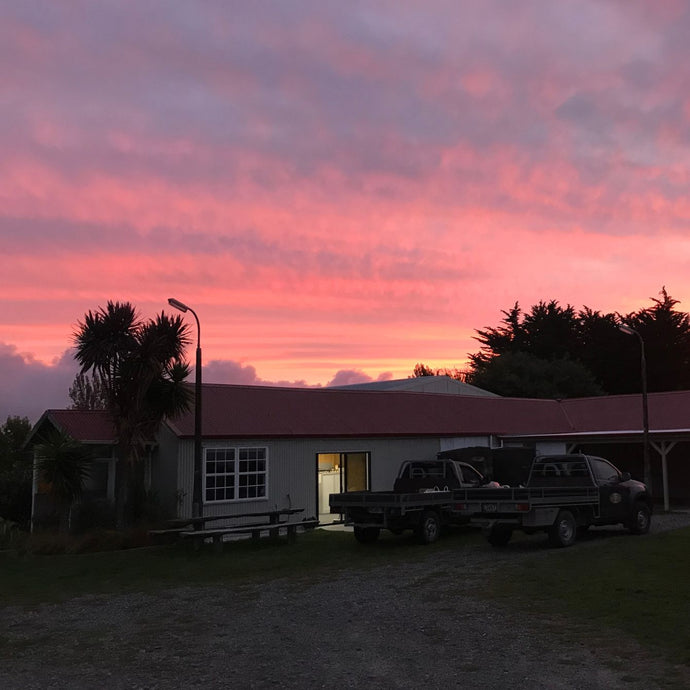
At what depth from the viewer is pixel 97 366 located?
74.2 ft

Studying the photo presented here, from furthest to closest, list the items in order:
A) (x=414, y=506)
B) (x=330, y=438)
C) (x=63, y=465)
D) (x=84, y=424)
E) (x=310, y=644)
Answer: (x=330, y=438)
(x=84, y=424)
(x=63, y=465)
(x=414, y=506)
(x=310, y=644)

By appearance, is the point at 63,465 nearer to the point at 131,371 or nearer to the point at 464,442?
the point at 131,371

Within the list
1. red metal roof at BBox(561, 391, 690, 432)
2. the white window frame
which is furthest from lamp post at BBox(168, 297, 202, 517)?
red metal roof at BBox(561, 391, 690, 432)

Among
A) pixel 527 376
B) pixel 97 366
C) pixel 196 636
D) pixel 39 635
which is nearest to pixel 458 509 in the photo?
pixel 196 636

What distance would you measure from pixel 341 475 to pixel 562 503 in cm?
1211

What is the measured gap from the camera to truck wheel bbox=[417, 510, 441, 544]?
63.7 feet

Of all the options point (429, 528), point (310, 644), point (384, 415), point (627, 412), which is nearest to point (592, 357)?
point (627, 412)

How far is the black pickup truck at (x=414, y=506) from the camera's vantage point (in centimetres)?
1886

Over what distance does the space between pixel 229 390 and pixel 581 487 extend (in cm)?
1348

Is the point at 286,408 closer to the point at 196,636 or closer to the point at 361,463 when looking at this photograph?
the point at 361,463

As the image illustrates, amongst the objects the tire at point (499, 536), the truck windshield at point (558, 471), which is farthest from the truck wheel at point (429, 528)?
the truck windshield at point (558, 471)

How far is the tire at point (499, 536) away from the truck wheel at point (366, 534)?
10.1 feet

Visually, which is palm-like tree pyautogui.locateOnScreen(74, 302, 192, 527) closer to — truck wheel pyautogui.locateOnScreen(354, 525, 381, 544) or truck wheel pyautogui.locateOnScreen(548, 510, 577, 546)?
truck wheel pyautogui.locateOnScreen(354, 525, 381, 544)

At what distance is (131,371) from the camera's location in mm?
22453
